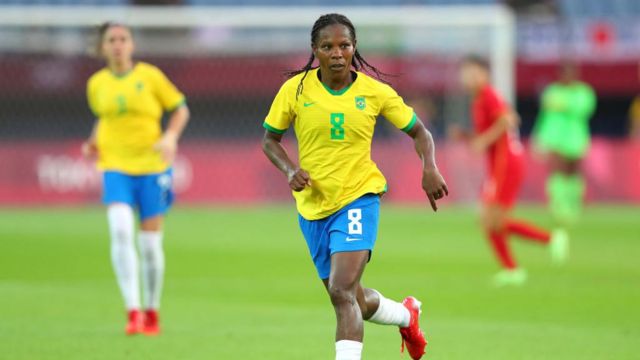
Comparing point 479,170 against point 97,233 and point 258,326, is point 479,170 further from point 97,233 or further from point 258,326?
point 258,326

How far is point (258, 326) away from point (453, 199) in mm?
16341

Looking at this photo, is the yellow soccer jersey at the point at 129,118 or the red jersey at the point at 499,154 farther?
the red jersey at the point at 499,154

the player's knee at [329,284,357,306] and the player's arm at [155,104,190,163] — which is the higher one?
the player's arm at [155,104,190,163]

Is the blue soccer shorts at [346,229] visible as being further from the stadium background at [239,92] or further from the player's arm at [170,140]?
the stadium background at [239,92]

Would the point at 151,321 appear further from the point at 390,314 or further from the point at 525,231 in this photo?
the point at 525,231

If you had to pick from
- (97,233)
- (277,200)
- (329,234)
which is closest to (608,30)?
(277,200)

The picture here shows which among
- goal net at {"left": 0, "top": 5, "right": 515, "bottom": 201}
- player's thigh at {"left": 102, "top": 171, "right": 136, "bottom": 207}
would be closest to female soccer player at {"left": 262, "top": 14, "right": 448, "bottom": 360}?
player's thigh at {"left": 102, "top": 171, "right": 136, "bottom": 207}

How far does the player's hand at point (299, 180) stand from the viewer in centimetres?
725

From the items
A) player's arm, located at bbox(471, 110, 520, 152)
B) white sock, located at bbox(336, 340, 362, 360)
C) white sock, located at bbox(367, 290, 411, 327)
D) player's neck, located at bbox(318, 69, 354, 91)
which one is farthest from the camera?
player's arm, located at bbox(471, 110, 520, 152)

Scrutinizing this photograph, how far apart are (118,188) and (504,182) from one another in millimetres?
5095

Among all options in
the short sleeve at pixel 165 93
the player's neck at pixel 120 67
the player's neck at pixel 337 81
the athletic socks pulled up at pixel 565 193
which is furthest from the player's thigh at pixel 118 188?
the athletic socks pulled up at pixel 565 193

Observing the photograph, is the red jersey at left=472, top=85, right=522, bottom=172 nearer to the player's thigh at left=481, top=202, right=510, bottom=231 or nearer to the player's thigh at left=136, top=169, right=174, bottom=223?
the player's thigh at left=481, top=202, right=510, bottom=231

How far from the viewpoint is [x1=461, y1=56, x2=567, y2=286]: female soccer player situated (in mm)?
13719

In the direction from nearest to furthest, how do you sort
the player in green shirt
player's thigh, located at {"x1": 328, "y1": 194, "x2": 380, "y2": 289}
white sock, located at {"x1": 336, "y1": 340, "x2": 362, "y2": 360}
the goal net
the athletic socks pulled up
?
1. white sock, located at {"x1": 336, "y1": 340, "x2": 362, "y2": 360}
2. player's thigh, located at {"x1": 328, "y1": 194, "x2": 380, "y2": 289}
3. the athletic socks pulled up
4. the player in green shirt
5. the goal net
